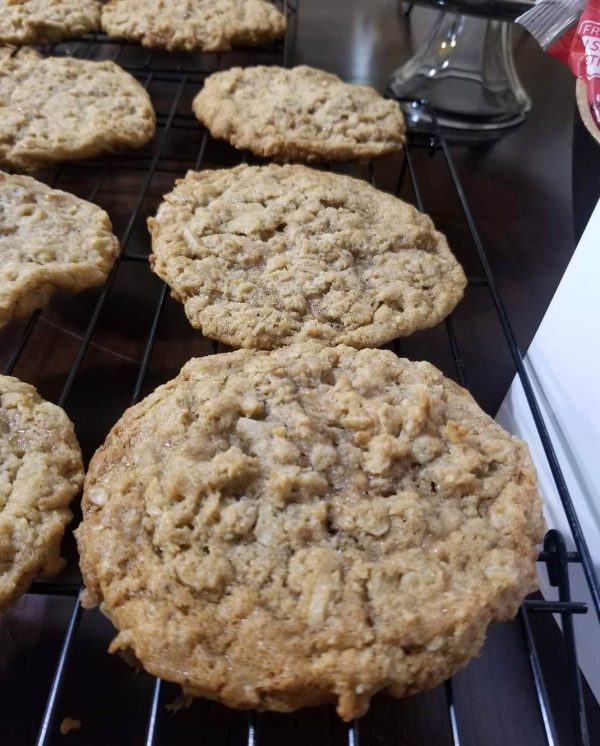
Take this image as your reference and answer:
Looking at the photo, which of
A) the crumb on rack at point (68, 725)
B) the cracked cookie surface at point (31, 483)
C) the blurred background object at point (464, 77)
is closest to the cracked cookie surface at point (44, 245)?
the cracked cookie surface at point (31, 483)

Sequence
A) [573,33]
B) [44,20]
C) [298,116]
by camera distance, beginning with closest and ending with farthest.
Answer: [573,33], [298,116], [44,20]

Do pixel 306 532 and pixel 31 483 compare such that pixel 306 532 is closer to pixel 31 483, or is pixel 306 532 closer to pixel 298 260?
pixel 31 483

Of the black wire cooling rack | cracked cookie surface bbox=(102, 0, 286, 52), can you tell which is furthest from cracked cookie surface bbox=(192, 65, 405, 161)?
cracked cookie surface bbox=(102, 0, 286, 52)

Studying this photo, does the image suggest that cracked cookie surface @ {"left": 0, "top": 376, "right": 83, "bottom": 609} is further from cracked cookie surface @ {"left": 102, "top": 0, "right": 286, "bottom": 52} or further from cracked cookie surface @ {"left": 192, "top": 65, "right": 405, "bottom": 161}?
cracked cookie surface @ {"left": 102, "top": 0, "right": 286, "bottom": 52}

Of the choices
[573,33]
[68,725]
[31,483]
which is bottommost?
[68,725]

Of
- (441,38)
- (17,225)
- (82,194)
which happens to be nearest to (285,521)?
(17,225)

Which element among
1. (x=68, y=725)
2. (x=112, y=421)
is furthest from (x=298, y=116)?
(x=68, y=725)
